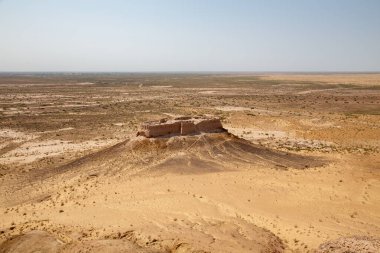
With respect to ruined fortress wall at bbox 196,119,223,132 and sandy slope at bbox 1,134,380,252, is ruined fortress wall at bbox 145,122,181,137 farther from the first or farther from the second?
ruined fortress wall at bbox 196,119,223,132

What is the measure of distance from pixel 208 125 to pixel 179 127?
5.89 feet

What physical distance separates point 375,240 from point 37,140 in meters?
25.4

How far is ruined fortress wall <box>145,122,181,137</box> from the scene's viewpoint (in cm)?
2036

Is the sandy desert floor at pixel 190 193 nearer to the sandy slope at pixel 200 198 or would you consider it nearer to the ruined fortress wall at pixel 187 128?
the sandy slope at pixel 200 198

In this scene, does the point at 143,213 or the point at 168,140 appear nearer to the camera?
the point at 143,213

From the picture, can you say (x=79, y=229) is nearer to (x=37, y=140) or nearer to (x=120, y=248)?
(x=120, y=248)

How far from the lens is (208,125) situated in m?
21.6

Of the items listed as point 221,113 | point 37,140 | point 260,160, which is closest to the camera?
point 260,160

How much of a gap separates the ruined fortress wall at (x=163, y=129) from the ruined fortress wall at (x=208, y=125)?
4.05 feet

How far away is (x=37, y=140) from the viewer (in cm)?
2883

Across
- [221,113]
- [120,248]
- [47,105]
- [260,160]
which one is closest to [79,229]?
[120,248]

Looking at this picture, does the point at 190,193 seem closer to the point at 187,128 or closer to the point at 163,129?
the point at 163,129

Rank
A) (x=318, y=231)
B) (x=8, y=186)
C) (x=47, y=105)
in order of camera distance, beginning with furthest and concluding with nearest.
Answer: (x=47, y=105) → (x=8, y=186) → (x=318, y=231)

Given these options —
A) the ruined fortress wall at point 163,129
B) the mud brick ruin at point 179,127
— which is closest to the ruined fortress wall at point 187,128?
the mud brick ruin at point 179,127
